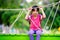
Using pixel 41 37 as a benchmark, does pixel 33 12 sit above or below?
above

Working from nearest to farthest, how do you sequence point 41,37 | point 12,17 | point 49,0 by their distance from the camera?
Result: point 41,37
point 12,17
point 49,0

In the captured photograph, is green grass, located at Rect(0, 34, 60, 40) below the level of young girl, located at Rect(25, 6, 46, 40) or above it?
below

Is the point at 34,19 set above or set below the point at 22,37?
above

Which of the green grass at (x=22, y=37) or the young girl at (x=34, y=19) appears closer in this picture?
the green grass at (x=22, y=37)

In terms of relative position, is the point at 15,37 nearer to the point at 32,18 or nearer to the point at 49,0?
the point at 32,18

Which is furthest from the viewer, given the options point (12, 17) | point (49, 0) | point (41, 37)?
point (49, 0)

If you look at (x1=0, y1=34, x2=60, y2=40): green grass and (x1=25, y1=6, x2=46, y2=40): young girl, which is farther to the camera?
(x1=25, y1=6, x2=46, y2=40): young girl

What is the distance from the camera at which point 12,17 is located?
60.3 ft

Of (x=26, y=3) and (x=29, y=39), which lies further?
(x=26, y=3)

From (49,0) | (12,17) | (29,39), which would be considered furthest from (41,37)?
(49,0)

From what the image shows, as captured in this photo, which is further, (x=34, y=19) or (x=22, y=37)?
(x=34, y=19)

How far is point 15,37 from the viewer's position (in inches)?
199

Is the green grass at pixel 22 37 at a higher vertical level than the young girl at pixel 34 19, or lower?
lower

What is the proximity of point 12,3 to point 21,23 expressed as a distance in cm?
139
